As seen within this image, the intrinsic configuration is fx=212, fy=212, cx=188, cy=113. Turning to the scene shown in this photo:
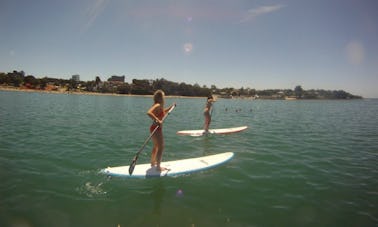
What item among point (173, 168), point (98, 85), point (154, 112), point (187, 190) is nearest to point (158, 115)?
point (154, 112)

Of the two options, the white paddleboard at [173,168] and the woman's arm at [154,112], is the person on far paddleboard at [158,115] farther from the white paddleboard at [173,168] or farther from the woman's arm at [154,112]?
the white paddleboard at [173,168]

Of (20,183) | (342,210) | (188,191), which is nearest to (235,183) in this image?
(188,191)

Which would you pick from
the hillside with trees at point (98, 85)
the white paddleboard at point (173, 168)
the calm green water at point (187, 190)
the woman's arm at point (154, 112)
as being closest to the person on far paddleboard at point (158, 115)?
the woman's arm at point (154, 112)

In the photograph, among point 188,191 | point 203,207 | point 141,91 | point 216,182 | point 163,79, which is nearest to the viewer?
point 203,207

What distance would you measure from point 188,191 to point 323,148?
1089cm

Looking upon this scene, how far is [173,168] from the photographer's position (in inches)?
330

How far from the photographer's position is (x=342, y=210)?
620cm

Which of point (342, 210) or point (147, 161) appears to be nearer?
point (342, 210)

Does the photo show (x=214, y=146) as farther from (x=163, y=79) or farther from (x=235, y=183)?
(x=163, y=79)

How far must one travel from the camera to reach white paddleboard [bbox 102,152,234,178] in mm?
7652

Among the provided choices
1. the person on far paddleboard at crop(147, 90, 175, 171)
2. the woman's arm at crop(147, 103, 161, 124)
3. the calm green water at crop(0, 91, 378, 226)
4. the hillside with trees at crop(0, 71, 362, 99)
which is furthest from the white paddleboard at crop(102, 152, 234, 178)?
the hillside with trees at crop(0, 71, 362, 99)

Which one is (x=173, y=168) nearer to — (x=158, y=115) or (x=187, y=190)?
(x=187, y=190)

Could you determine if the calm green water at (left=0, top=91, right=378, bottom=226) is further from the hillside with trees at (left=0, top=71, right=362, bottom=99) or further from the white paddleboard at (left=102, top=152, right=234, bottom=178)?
the hillside with trees at (left=0, top=71, right=362, bottom=99)

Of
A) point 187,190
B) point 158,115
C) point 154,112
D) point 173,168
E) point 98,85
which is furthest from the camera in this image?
point 98,85
